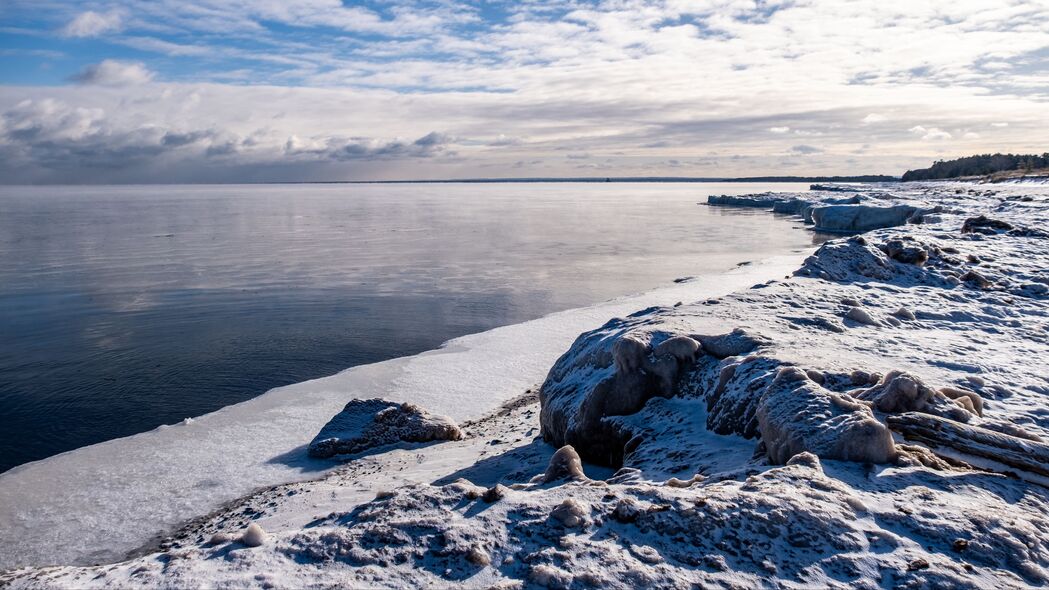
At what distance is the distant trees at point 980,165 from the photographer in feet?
271

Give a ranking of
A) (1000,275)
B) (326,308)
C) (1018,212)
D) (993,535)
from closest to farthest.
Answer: (993,535) → (1000,275) → (326,308) → (1018,212)

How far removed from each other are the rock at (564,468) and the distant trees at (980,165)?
94.9 metres

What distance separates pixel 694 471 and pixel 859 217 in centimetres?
3728

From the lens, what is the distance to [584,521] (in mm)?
3092

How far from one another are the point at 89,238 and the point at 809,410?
36.1m

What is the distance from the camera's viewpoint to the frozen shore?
9.32 feet

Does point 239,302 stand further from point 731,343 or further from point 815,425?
point 815,425

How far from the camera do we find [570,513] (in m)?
3.10

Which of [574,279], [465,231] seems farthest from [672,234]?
[574,279]

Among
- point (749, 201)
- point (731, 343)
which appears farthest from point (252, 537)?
point (749, 201)

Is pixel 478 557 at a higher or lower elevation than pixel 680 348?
lower

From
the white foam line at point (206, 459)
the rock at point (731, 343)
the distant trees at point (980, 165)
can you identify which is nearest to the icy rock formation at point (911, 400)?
the rock at point (731, 343)

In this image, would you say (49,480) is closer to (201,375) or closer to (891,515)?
(201,375)

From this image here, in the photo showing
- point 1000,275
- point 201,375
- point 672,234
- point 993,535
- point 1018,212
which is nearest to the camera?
point 993,535
